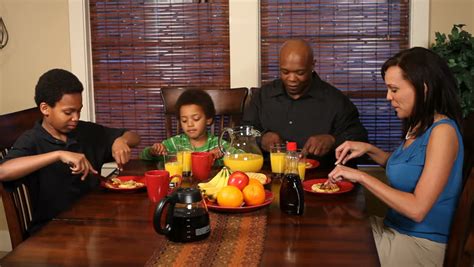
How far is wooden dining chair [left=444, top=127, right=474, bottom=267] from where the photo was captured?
1683 millimetres

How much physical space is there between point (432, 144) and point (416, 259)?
409 mm

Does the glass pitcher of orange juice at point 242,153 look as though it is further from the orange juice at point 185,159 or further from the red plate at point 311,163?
the red plate at point 311,163

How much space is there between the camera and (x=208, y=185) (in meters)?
2.04

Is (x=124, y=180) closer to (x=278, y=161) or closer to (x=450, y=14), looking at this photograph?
(x=278, y=161)

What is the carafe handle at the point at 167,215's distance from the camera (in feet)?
5.03

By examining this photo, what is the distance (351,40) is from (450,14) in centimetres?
58

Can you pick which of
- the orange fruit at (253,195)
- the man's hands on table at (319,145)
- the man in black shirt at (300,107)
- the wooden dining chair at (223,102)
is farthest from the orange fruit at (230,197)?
the wooden dining chair at (223,102)

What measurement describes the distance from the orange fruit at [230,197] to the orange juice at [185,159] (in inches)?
18.1

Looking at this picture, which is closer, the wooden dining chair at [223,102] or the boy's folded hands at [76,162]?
the boy's folded hands at [76,162]

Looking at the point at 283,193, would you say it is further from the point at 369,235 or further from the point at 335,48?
the point at 335,48

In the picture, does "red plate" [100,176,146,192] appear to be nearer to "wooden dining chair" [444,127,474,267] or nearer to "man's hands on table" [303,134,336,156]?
"man's hands on table" [303,134,336,156]

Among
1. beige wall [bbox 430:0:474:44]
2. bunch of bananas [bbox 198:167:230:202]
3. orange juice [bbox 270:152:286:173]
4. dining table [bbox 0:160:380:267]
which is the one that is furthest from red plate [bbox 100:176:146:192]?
beige wall [bbox 430:0:474:44]

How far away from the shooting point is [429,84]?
2023mm

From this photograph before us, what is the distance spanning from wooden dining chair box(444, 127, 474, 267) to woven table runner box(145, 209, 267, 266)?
1.92 ft
